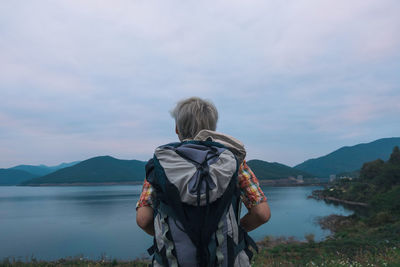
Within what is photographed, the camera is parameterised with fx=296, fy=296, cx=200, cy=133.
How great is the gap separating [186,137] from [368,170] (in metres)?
61.6

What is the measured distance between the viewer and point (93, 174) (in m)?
155

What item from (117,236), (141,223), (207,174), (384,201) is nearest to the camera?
(207,174)

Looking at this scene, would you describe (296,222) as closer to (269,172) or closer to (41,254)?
(41,254)

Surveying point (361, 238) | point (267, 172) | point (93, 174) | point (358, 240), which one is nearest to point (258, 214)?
point (358, 240)

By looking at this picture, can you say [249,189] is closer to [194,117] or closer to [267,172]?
[194,117]

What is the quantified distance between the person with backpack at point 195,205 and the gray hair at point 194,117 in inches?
6.9

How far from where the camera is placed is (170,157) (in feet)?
4.32

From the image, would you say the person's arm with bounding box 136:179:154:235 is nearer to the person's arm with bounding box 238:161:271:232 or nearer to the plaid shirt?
the plaid shirt

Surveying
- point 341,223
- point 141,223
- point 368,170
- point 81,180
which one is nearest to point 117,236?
point 341,223

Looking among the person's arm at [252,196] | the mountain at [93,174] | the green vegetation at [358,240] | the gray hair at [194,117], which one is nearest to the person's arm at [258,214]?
the person's arm at [252,196]

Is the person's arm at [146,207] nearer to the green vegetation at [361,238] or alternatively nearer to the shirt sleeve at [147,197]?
the shirt sleeve at [147,197]

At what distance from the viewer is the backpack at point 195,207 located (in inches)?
Answer: 49.4

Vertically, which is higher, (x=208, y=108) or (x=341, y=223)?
(x=208, y=108)

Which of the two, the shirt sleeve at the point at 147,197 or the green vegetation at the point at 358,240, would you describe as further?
the green vegetation at the point at 358,240
